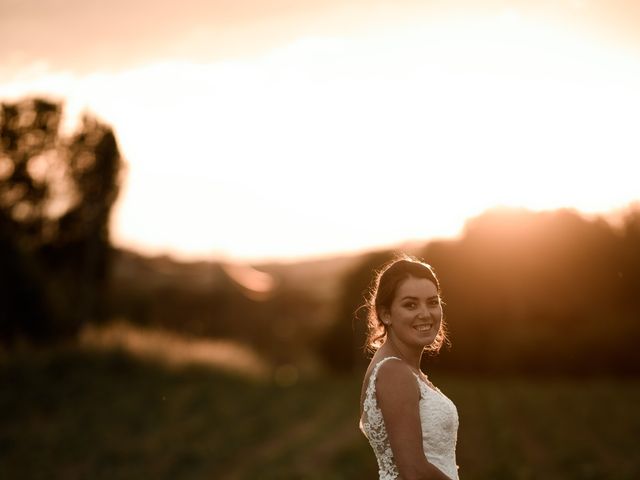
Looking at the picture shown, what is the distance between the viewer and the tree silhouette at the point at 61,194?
97.1 feet

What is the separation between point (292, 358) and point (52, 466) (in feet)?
117

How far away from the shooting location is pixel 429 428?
10.9ft

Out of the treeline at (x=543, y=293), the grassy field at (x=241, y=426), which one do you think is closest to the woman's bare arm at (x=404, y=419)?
the grassy field at (x=241, y=426)

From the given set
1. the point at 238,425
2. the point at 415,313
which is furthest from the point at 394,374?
the point at 238,425

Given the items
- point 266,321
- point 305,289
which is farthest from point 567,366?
point 305,289

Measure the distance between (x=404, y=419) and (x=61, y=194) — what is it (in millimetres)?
29353

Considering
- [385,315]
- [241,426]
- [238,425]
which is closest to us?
[385,315]

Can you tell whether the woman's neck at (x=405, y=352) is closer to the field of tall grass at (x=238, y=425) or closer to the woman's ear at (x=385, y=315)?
the woman's ear at (x=385, y=315)

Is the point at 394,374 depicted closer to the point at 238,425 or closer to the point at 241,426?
the point at 241,426

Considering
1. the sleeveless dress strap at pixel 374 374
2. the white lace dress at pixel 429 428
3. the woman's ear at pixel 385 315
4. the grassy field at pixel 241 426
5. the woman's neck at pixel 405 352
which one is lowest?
the grassy field at pixel 241 426

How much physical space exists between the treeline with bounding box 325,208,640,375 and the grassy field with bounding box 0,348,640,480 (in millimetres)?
3326

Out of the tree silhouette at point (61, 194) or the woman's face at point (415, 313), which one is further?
the tree silhouette at point (61, 194)

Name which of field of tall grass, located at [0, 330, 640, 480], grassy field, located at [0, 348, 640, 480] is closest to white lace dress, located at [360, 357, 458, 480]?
field of tall grass, located at [0, 330, 640, 480]

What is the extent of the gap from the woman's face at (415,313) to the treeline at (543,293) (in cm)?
2605
